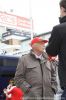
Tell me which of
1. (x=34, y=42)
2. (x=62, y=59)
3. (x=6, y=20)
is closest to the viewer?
(x=62, y=59)

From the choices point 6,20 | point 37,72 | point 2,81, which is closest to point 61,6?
point 37,72

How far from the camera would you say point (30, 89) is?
420 centimetres

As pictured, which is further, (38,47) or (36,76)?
(38,47)

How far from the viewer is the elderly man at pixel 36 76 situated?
419 centimetres

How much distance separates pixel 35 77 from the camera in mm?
4195

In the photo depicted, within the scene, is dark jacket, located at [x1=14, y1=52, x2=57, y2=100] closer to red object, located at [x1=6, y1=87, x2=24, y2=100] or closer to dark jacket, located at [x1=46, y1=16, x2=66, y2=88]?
red object, located at [x1=6, y1=87, x2=24, y2=100]

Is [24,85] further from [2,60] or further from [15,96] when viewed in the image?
[2,60]

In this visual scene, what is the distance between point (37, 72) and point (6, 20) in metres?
4.39

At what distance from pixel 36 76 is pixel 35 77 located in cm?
2

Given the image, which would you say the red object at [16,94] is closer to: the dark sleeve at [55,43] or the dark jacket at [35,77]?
the dark jacket at [35,77]

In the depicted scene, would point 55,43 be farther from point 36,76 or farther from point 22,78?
point 22,78

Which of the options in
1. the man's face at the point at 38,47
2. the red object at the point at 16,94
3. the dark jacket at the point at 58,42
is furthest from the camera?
the man's face at the point at 38,47

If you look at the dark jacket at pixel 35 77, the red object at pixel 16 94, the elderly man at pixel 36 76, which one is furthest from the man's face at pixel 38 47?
the red object at pixel 16 94

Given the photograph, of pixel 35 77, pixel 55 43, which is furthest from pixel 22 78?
pixel 55 43
